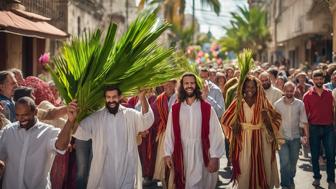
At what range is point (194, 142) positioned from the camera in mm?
7812

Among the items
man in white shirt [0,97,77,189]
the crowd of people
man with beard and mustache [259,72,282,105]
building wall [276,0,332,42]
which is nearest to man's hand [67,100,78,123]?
the crowd of people

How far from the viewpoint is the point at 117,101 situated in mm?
6668

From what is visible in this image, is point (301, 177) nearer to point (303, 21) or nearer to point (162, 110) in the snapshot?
point (162, 110)

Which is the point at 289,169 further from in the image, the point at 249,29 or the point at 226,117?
the point at 249,29

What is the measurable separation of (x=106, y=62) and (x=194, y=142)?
1761mm

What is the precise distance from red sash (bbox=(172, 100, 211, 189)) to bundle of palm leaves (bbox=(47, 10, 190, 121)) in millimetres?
1229

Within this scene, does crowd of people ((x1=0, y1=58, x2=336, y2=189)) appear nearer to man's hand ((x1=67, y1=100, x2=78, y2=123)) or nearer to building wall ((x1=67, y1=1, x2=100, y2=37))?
man's hand ((x1=67, y1=100, x2=78, y2=123))

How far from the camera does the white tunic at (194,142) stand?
25.5ft

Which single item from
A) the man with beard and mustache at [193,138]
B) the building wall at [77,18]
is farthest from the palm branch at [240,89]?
the building wall at [77,18]

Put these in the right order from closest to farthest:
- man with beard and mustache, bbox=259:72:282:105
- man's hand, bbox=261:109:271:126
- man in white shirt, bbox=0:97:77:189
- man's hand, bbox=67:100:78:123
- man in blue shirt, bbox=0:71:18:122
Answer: man in white shirt, bbox=0:97:77:189 → man's hand, bbox=67:100:78:123 → man in blue shirt, bbox=0:71:18:122 → man's hand, bbox=261:109:271:126 → man with beard and mustache, bbox=259:72:282:105

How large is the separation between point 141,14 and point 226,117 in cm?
280

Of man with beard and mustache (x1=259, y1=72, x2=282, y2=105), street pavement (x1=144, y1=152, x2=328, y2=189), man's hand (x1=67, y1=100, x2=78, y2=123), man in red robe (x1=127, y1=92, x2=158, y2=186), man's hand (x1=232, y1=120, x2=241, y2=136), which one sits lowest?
street pavement (x1=144, y1=152, x2=328, y2=189)

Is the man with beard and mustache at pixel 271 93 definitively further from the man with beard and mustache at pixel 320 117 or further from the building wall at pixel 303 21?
the building wall at pixel 303 21

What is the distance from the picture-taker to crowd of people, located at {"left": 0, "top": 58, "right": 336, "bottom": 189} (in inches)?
224
